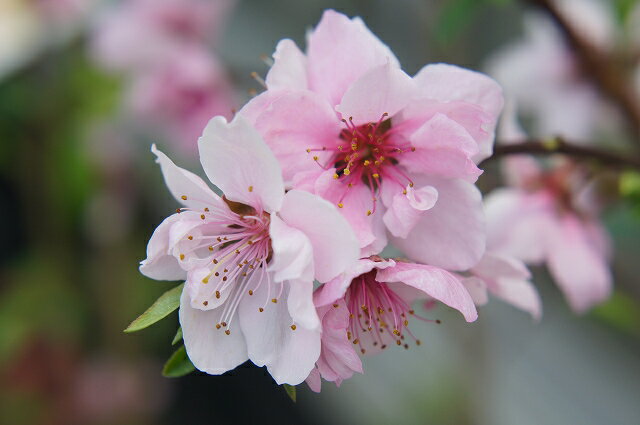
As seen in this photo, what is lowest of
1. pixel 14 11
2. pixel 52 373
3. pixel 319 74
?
pixel 52 373

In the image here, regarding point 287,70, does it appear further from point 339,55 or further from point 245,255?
point 245,255

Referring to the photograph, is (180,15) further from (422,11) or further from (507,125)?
(507,125)

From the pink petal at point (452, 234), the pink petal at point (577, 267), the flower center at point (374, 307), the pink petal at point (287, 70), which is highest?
the pink petal at point (287, 70)

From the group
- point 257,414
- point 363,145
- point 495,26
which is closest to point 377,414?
point 257,414

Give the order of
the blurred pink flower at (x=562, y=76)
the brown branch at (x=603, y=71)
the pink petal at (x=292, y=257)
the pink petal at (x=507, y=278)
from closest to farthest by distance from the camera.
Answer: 1. the pink petal at (x=292, y=257)
2. the pink petal at (x=507, y=278)
3. the brown branch at (x=603, y=71)
4. the blurred pink flower at (x=562, y=76)

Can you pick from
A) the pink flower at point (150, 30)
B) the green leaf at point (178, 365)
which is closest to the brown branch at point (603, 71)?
the green leaf at point (178, 365)

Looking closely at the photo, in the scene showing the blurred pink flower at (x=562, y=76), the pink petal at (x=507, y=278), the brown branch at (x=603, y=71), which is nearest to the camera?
the pink petal at (x=507, y=278)

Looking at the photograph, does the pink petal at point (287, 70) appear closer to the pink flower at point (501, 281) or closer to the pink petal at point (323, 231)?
the pink petal at point (323, 231)
